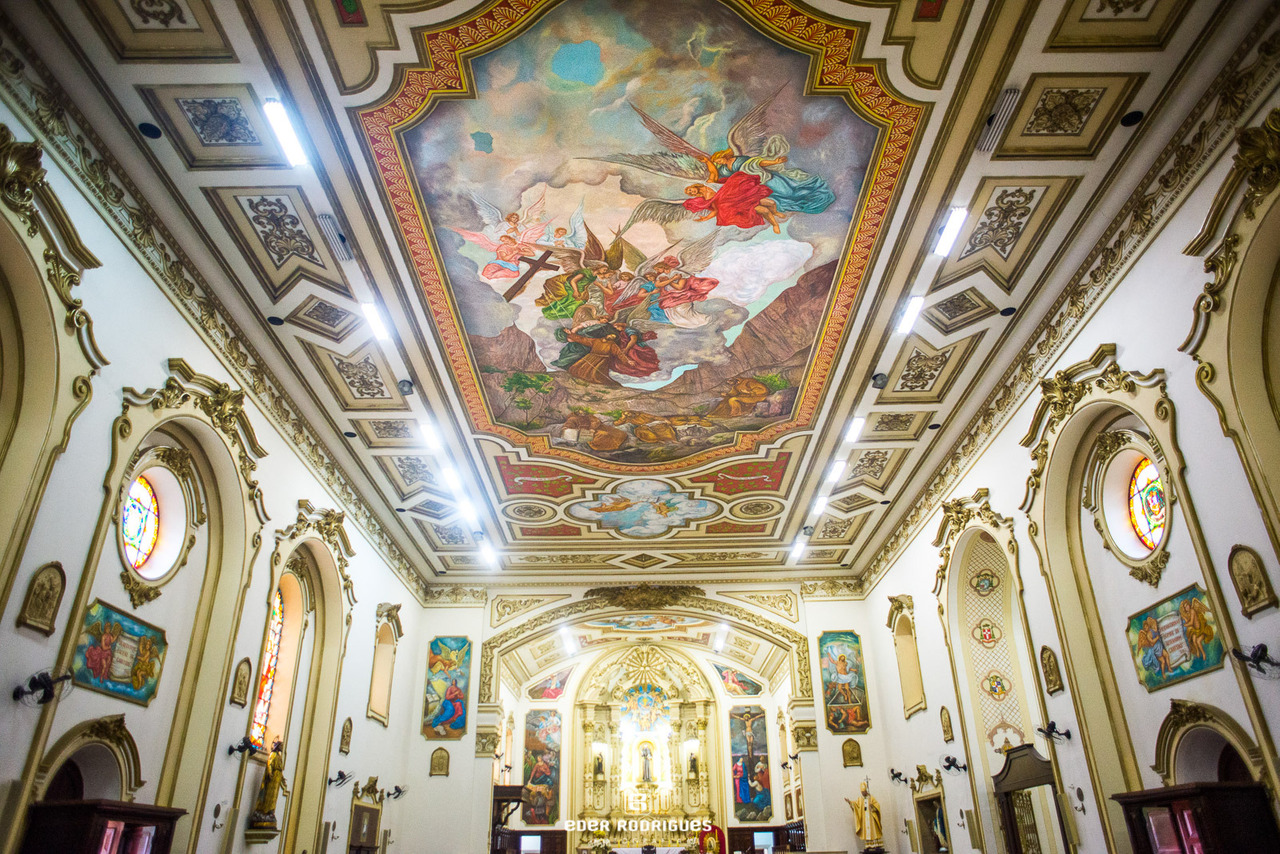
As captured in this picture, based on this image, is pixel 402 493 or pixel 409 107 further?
pixel 402 493

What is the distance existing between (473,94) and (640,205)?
2341 mm

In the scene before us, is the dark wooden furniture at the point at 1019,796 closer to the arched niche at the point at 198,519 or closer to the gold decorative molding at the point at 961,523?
the gold decorative molding at the point at 961,523

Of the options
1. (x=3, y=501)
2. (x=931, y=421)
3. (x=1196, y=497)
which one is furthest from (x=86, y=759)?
(x=931, y=421)

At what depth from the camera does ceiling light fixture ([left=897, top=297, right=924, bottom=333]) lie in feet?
36.4

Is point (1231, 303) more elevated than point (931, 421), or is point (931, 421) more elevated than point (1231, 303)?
point (931, 421)

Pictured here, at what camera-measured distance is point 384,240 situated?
32.8 feet

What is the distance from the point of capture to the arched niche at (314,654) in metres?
13.8

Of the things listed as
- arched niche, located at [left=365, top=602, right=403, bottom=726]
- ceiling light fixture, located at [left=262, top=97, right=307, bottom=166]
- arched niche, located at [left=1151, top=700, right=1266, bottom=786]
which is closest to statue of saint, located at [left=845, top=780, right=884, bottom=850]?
arched niche, located at [left=1151, top=700, right=1266, bottom=786]

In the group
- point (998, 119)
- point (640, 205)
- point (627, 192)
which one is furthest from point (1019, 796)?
point (627, 192)

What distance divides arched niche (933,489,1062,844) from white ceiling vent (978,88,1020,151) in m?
6.59

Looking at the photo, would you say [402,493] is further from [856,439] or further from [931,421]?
[931,421]

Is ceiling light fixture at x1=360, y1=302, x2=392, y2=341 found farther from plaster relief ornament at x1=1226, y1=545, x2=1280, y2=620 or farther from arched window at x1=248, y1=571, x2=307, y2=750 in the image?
plaster relief ornament at x1=1226, y1=545, x2=1280, y2=620

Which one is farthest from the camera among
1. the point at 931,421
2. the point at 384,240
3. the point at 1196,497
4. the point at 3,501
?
the point at 931,421

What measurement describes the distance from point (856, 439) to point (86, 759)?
38.9 feet
